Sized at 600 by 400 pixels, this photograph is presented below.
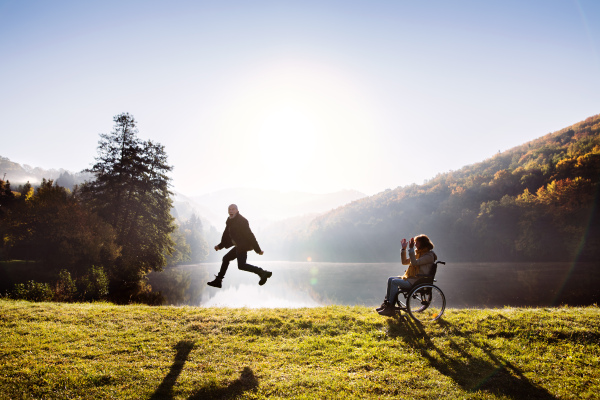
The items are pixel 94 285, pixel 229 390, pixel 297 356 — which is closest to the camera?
pixel 229 390

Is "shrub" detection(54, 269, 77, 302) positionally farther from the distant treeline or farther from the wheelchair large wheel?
the wheelchair large wheel

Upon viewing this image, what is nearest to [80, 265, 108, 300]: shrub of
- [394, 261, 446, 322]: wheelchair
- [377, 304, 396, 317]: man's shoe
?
[377, 304, 396, 317]: man's shoe

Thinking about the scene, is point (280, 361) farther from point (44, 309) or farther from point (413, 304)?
point (44, 309)

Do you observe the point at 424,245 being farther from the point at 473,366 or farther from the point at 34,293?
the point at 34,293

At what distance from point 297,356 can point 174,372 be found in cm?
245

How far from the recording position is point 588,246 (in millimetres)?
56625

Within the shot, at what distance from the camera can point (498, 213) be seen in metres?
76.7

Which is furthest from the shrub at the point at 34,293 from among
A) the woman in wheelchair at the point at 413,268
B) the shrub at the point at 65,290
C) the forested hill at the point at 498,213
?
the forested hill at the point at 498,213

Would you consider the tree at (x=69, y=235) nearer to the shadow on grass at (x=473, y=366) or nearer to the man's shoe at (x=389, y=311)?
the man's shoe at (x=389, y=311)

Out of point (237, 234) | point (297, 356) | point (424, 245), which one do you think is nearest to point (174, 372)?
point (297, 356)

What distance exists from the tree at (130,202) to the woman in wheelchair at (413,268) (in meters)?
29.5

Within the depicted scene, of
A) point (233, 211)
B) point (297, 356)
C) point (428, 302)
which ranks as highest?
point (233, 211)

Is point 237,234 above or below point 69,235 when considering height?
above

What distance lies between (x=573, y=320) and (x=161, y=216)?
115 ft
